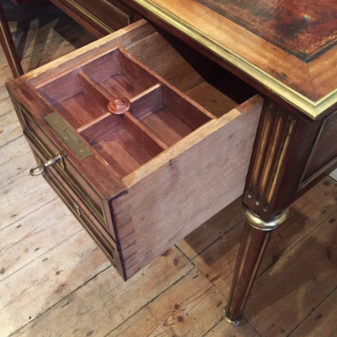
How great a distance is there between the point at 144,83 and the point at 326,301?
0.74 meters

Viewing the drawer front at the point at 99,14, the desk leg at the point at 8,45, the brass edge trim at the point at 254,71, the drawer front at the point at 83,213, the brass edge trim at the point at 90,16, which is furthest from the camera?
the desk leg at the point at 8,45

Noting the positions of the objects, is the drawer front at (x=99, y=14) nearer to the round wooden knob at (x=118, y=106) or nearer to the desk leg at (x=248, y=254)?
the round wooden knob at (x=118, y=106)

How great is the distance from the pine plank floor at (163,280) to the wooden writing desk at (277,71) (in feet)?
1.34

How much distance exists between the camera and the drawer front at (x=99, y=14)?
0.89 meters

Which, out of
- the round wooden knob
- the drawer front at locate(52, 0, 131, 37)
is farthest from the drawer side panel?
the drawer front at locate(52, 0, 131, 37)

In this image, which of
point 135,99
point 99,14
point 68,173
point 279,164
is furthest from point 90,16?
point 279,164

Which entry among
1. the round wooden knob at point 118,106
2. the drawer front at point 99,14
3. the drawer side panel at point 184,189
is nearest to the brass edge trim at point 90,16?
the drawer front at point 99,14

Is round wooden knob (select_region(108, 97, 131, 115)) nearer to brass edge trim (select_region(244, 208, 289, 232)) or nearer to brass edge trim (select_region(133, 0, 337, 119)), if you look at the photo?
brass edge trim (select_region(133, 0, 337, 119))

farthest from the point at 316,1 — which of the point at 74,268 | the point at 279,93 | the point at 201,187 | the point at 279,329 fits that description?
the point at 74,268

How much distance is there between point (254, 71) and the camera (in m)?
0.57

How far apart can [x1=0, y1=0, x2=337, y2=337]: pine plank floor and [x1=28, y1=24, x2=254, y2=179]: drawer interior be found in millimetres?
505

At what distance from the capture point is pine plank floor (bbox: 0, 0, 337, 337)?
3.45 ft

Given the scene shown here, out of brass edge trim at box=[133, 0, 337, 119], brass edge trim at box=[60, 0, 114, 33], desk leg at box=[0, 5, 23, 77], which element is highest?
brass edge trim at box=[133, 0, 337, 119]

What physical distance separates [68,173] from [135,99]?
0.17m
